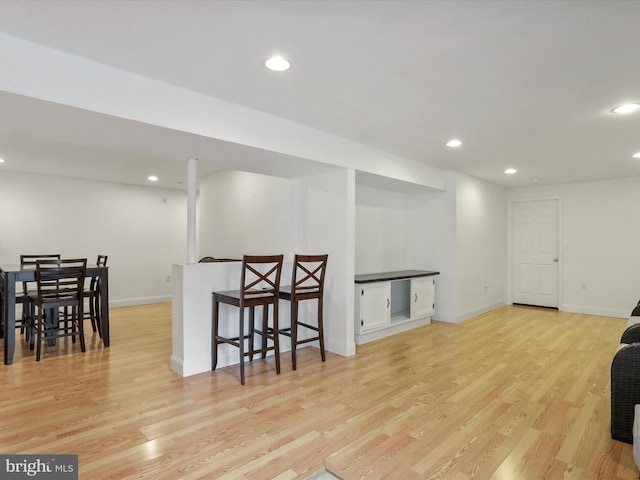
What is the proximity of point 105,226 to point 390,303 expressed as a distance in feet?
17.1

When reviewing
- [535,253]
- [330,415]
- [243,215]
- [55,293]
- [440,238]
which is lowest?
[330,415]

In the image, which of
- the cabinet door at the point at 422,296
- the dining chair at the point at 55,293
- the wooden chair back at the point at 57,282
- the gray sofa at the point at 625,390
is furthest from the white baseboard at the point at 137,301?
the gray sofa at the point at 625,390

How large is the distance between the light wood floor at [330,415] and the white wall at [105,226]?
110 inches

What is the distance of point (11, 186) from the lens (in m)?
5.66

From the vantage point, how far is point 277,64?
7.26 ft

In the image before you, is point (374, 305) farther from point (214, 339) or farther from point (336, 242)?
point (214, 339)

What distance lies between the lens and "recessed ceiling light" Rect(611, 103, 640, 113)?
2.79 m

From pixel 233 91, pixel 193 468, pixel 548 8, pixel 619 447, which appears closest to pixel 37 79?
pixel 233 91

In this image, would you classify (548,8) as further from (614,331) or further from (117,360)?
(614,331)

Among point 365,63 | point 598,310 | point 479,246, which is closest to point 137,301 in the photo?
→ point 479,246

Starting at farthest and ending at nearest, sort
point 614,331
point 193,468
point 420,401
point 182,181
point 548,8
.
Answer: point 182,181
point 614,331
point 420,401
point 193,468
point 548,8

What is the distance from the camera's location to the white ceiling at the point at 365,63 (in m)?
1.71

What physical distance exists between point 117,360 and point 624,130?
5.38 meters

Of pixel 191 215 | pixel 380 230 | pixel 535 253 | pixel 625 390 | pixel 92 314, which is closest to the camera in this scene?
pixel 625 390
